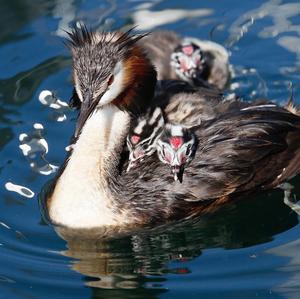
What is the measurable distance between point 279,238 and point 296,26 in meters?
3.50

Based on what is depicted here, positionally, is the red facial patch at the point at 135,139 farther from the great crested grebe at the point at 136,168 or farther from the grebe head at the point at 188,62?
the grebe head at the point at 188,62

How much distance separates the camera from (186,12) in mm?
10953

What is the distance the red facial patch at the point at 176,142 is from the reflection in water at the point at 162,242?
0.61 meters

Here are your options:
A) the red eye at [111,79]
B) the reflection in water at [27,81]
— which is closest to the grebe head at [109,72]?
the red eye at [111,79]

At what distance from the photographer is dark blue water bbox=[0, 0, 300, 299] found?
23.0 feet

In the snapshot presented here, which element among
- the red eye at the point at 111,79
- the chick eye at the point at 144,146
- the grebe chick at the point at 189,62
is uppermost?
the grebe chick at the point at 189,62

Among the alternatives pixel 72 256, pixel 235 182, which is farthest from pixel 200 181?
pixel 72 256

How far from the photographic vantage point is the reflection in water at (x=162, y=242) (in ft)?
23.5

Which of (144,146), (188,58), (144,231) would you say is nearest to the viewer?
(144,231)

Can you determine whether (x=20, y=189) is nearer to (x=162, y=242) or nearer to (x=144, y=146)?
(x=144, y=146)

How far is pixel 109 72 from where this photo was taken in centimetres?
738

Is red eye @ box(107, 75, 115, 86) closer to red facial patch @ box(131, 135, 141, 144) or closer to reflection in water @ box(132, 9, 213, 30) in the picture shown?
red facial patch @ box(131, 135, 141, 144)

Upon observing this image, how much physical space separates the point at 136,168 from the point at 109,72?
787mm

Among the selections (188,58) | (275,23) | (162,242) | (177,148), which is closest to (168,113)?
(177,148)
